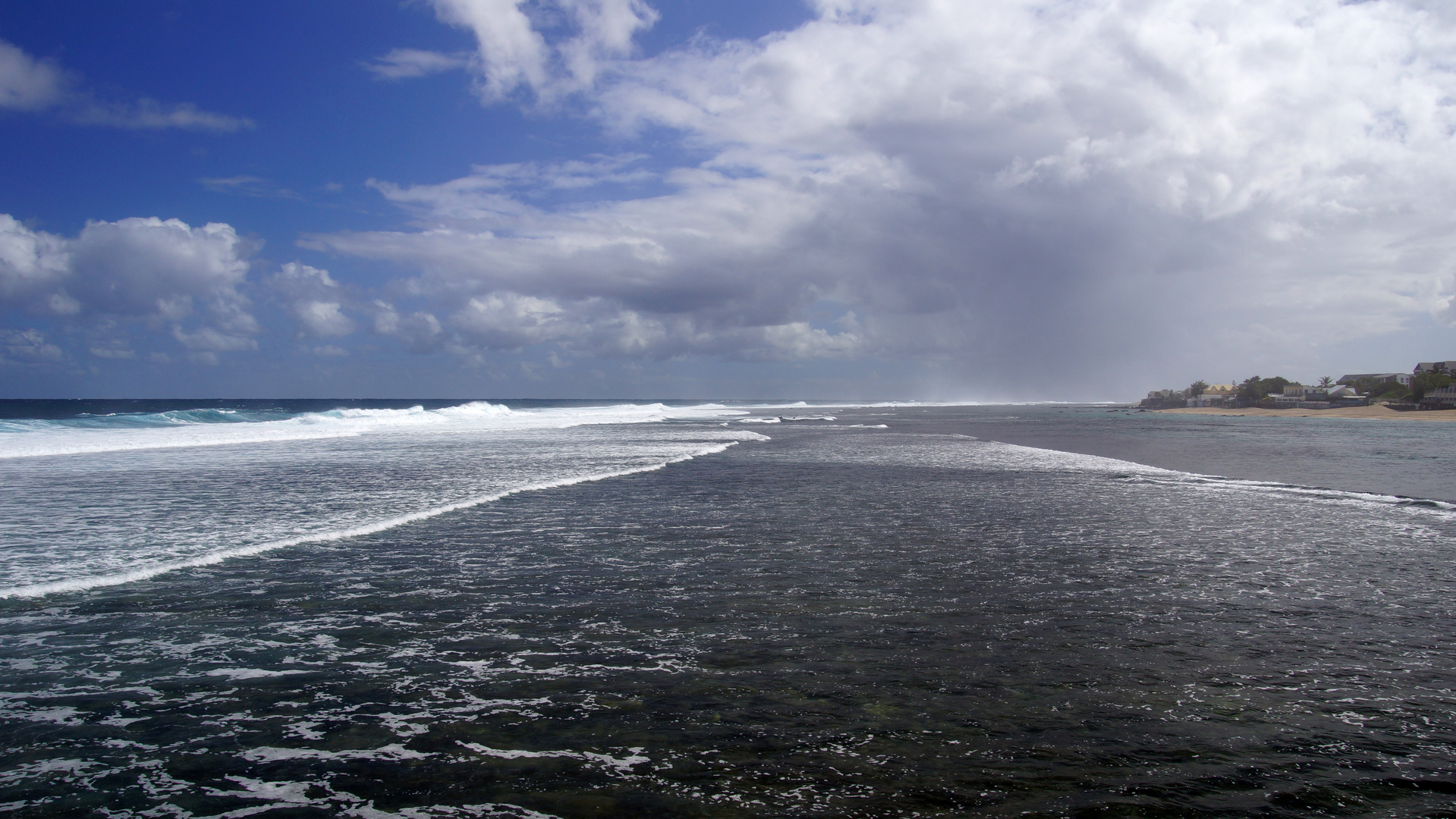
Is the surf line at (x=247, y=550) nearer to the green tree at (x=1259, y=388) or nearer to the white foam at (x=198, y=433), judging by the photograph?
the white foam at (x=198, y=433)

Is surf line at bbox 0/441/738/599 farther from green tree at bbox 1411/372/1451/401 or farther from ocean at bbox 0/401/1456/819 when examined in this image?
green tree at bbox 1411/372/1451/401

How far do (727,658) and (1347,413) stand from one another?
122997mm

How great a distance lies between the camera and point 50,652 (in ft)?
24.5

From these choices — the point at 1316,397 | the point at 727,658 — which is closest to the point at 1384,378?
the point at 1316,397

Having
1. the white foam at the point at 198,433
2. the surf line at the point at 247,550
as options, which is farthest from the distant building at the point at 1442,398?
the surf line at the point at 247,550

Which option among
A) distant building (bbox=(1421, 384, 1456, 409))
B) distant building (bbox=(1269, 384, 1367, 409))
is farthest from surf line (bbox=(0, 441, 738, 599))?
distant building (bbox=(1269, 384, 1367, 409))

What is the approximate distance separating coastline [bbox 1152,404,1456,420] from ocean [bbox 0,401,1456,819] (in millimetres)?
88173

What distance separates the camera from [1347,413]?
98562 millimetres

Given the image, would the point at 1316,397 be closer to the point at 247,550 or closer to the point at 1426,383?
the point at 1426,383

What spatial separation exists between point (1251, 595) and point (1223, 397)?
489 feet

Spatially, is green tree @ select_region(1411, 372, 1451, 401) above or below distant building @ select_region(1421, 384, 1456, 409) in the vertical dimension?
above

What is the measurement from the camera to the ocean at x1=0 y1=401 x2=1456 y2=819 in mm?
4863

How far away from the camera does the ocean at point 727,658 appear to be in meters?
4.86

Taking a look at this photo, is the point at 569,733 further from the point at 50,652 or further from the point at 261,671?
the point at 50,652
